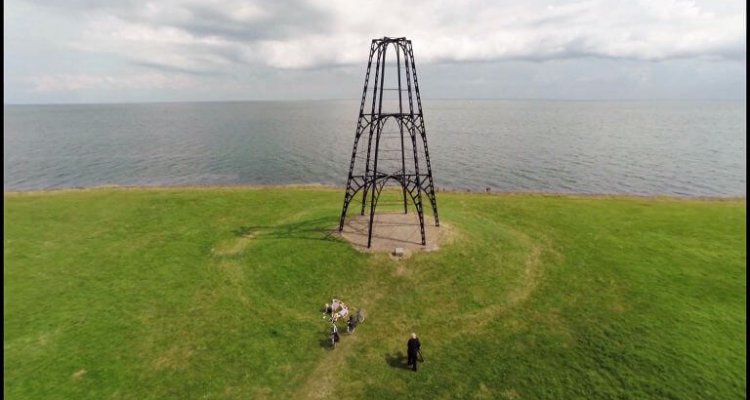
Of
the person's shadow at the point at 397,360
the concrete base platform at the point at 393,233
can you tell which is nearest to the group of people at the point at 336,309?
the person's shadow at the point at 397,360

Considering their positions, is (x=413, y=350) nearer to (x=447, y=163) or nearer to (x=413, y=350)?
(x=413, y=350)

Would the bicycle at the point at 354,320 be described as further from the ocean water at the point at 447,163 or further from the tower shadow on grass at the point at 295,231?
the ocean water at the point at 447,163

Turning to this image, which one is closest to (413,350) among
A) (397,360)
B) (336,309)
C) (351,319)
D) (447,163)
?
(397,360)

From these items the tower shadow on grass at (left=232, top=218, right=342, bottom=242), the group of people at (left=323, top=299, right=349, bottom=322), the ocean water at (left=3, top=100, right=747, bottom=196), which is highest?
the tower shadow on grass at (left=232, top=218, right=342, bottom=242)

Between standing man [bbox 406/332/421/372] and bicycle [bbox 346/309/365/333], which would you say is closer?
standing man [bbox 406/332/421/372]

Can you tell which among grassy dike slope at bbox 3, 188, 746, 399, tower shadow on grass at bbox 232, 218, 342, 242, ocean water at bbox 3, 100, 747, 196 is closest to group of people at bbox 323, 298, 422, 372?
grassy dike slope at bbox 3, 188, 746, 399

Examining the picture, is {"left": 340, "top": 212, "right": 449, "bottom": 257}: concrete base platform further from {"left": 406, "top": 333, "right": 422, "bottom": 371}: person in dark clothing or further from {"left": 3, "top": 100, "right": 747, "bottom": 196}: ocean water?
{"left": 3, "top": 100, "right": 747, "bottom": 196}: ocean water
